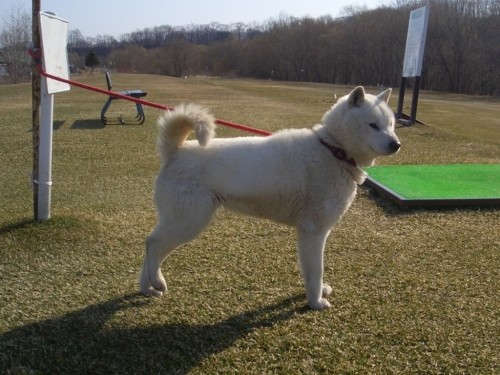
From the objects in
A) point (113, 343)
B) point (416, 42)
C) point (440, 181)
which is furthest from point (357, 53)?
point (113, 343)

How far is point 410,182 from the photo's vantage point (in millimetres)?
7160

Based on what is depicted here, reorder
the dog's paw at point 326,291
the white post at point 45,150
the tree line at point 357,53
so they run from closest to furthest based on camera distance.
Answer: the dog's paw at point 326,291, the white post at point 45,150, the tree line at point 357,53

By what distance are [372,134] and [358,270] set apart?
55.8 inches

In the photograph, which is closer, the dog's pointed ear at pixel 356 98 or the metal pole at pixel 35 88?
the dog's pointed ear at pixel 356 98

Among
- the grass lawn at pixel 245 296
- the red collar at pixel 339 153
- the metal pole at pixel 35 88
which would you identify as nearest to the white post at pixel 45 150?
the metal pole at pixel 35 88

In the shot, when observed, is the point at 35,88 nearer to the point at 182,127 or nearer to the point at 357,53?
the point at 182,127

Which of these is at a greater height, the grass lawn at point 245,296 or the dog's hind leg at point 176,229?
the dog's hind leg at point 176,229

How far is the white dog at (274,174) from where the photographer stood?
3381mm

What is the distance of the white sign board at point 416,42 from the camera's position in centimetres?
1470

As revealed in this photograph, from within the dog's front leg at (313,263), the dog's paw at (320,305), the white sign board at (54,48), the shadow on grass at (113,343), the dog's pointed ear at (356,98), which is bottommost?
the shadow on grass at (113,343)

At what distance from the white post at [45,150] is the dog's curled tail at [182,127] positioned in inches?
67.2

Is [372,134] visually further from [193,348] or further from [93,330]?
[93,330]

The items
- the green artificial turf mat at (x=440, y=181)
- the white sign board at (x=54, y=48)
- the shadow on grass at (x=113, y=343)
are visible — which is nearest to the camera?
the shadow on grass at (x=113, y=343)

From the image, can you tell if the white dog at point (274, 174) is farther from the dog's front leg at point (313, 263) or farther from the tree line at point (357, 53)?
the tree line at point (357, 53)
